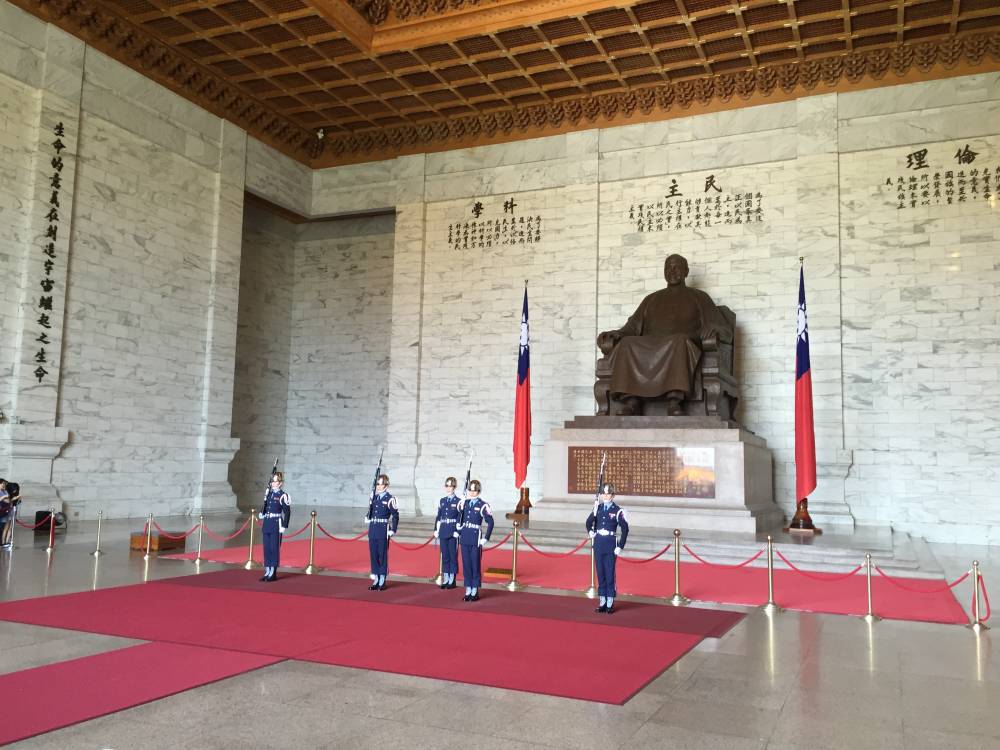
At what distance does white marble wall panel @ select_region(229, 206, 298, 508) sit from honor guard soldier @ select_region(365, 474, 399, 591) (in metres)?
7.76

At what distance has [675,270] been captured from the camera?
9758mm

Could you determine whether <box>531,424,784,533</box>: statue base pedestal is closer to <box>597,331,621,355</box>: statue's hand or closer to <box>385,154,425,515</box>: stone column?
<box>597,331,621,355</box>: statue's hand

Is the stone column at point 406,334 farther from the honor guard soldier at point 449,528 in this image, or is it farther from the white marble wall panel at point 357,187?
the honor guard soldier at point 449,528

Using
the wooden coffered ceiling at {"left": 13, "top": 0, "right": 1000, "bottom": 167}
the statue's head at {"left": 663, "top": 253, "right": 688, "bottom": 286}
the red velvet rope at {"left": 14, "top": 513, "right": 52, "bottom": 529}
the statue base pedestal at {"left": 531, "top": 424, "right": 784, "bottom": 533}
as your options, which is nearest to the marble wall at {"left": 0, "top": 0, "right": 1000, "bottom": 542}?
the wooden coffered ceiling at {"left": 13, "top": 0, "right": 1000, "bottom": 167}

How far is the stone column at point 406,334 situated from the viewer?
11.5 metres

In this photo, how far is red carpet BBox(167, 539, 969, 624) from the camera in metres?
5.18

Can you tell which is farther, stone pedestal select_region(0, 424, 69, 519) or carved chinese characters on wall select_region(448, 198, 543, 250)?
carved chinese characters on wall select_region(448, 198, 543, 250)

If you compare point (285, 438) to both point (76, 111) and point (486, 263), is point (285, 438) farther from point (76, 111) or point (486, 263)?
point (76, 111)

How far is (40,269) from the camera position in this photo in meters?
8.80

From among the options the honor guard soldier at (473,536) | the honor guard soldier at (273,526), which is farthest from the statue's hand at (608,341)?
the honor guard soldier at (273,526)

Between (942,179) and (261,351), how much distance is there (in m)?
10.1

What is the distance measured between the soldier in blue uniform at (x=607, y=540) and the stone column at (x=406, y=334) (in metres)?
6.45

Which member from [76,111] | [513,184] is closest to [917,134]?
[513,184]

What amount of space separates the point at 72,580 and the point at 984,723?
5390 mm
